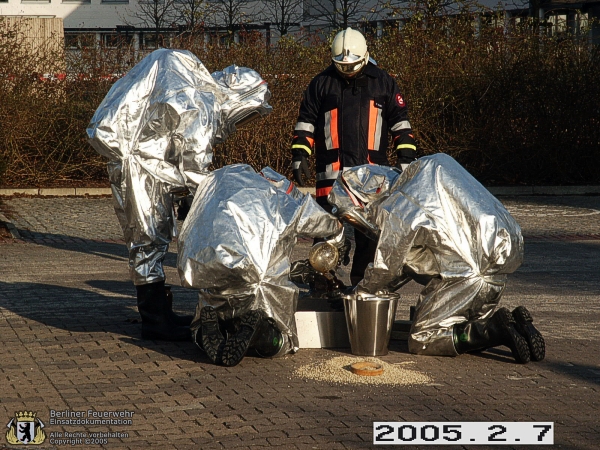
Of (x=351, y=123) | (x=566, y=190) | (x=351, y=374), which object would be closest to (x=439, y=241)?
(x=351, y=374)

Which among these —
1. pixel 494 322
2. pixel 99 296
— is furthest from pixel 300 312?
pixel 99 296

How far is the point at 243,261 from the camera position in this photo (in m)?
6.07

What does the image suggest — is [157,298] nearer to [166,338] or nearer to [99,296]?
[166,338]

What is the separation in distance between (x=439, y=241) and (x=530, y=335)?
85 cm

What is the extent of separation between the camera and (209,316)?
6277 mm

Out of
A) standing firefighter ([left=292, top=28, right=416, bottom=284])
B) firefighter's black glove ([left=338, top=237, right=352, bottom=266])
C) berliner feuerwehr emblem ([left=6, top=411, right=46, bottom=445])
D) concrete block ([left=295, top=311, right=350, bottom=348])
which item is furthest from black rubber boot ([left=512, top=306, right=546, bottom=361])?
berliner feuerwehr emblem ([left=6, top=411, right=46, bottom=445])

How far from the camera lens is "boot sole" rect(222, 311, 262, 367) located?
6.02m

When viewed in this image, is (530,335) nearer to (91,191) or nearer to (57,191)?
(91,191)

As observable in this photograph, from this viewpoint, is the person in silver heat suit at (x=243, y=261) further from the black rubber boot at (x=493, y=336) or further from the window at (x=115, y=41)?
the window at (x=115, y=41)

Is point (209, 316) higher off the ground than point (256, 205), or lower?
lower

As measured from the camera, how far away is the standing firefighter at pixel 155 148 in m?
6.59

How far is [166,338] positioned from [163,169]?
3.91 feet

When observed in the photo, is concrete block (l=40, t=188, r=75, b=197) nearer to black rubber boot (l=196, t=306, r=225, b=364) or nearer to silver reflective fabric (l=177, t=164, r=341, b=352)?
silver reflective fabric (l=177, t=164, r=341, b=352)

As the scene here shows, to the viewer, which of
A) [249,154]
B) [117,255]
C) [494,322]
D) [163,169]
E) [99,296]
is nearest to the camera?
[494,322]
